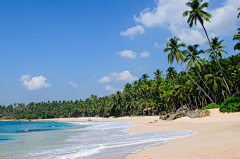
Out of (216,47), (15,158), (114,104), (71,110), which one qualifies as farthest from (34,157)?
(71,110)

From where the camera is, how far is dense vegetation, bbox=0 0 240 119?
81.9 feet

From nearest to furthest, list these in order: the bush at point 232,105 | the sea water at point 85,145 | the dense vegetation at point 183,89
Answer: the sea water at point 85,145
the bush at point 232,105
the dense vegetation at point 183,89

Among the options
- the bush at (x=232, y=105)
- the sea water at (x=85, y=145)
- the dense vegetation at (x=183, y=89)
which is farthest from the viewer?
the dense vegetation at (x=183, y=89)

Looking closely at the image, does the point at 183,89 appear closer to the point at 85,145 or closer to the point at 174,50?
the point at 174,50

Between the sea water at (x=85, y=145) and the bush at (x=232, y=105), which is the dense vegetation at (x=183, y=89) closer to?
the bush at (x=232, y=105)

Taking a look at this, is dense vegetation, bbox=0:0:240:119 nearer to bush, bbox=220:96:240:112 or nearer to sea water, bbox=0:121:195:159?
bush, bbox=220:96:240:112

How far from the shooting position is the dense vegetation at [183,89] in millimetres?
24950

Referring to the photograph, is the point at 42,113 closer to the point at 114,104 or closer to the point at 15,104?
the point at 15,104

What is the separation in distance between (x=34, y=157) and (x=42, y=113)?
430ft

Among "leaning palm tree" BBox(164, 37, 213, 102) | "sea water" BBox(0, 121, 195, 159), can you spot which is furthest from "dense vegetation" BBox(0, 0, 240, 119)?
"sea water" BBox(0, 121, 195, 159)

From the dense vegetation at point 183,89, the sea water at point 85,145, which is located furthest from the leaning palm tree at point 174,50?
the sea water at point 85,145

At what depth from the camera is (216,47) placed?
93.6 ft

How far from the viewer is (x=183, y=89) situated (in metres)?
39.6

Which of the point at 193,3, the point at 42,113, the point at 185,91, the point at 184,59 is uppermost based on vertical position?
the point at 193,3
